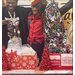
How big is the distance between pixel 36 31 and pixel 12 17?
23cm

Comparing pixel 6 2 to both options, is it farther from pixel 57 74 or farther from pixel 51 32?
pixel 57 74

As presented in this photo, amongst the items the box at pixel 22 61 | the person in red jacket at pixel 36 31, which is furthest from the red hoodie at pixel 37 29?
the box at pixel 22 61

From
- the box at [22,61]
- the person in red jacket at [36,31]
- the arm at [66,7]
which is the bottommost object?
the box at [22,61]

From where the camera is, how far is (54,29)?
4.19ft

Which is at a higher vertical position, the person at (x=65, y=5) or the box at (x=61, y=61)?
the person at (x=65, y=5)

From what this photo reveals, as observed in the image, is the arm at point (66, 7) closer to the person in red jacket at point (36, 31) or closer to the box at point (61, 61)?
the person in red jacket at point (36, 31)

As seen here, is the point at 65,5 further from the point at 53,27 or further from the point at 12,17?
the point at 12,17

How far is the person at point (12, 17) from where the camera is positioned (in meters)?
1.29

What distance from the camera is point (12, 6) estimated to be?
1.29 meters

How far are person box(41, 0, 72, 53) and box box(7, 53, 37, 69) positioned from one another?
164mm

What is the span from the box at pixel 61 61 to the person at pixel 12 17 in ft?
0.89

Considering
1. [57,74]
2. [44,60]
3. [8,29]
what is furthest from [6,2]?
[57,74]

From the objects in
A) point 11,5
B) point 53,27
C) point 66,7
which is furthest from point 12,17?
point 66,7

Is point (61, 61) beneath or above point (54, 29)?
beneath
